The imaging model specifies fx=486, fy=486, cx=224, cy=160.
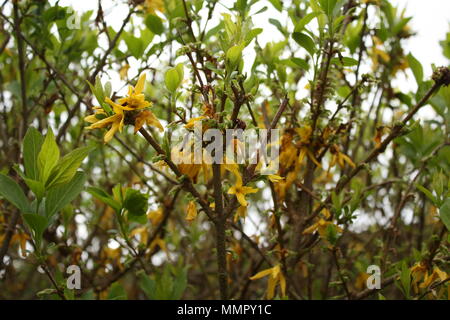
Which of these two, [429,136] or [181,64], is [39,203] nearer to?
[181,64]

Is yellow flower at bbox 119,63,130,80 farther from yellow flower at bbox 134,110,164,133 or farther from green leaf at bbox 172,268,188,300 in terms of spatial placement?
yellow flower at bbox 134,110,164,133

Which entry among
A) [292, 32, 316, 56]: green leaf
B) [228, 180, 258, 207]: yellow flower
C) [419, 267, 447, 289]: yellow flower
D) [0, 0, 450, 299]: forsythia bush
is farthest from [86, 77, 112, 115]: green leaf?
[419, 267, 447, 289]: yellow flower

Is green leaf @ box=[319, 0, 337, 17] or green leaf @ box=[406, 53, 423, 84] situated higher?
green leaf @ box=[319, 0, 337, 17]

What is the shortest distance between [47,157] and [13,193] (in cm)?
13

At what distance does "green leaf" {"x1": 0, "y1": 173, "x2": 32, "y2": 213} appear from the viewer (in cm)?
120

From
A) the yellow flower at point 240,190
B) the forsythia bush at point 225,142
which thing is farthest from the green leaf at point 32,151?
the yellow flower at point 240,190

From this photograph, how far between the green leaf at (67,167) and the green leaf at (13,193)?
3.1 inches

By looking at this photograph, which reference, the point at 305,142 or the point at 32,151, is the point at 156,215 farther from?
the point at 32,151

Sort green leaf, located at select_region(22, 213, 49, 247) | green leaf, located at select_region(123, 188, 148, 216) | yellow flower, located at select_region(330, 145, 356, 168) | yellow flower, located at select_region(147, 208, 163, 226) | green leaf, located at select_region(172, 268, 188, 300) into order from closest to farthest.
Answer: green leaf, located at select_region(22, 213, 49, 247) < green leaf, located at select_region(123, 188, 148, 216) < yellow flower, located at select_region(330, 145, 356, 168) < green leaf, located at select_region(172, 268, 188, 300) < yellow flower, located at select_region(147, 208, 163, 226)

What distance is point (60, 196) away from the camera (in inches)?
49.8

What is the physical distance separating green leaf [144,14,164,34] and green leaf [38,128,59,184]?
0.70 m

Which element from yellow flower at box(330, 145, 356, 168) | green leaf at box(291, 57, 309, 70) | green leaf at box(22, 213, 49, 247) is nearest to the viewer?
green leaf at box(22, 213, 49, 247)

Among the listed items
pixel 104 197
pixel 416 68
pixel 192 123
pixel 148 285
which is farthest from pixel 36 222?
pixel 416 68
